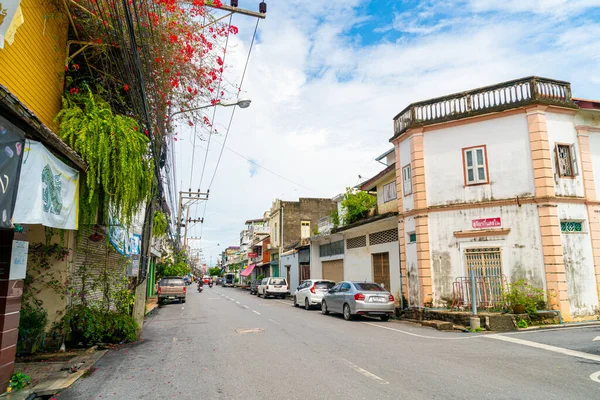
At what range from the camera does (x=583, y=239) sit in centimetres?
1420

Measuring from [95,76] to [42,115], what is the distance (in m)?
2.59

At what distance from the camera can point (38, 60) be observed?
8258 millimetres

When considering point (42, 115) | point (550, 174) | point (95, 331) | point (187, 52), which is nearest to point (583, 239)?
point (550, 174)

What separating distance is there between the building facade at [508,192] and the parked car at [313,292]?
6.19 meters

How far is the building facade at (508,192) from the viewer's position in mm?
13922

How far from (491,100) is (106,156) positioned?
1376cm

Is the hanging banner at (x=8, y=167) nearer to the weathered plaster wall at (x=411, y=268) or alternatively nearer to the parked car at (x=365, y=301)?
the parked car at (x=365, y=301)

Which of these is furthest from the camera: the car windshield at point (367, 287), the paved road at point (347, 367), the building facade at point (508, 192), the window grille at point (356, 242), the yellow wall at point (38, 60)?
the window grille at point (356, 242)

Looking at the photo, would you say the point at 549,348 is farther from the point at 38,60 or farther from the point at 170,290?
the point at 170,290

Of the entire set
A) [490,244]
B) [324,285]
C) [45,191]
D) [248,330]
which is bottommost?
[248,330]

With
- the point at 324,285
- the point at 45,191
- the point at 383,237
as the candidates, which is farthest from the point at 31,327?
the point at 383,237

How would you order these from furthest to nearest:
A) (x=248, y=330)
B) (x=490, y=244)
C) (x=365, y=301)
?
(x=365, y=301) < (x=490, y=244) < (x=248, y=330)

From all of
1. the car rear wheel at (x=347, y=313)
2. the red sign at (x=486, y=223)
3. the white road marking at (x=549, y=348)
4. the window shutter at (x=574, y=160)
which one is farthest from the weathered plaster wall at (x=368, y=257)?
the white road marking at (x=549, y=348)

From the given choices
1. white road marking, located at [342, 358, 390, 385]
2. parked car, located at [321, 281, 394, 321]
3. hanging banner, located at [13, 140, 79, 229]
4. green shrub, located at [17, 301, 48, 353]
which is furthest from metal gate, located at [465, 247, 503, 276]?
green shrub, located at [17, 301, 48, 353]
